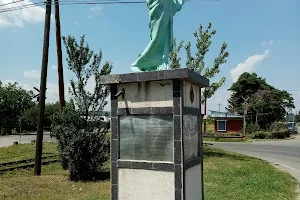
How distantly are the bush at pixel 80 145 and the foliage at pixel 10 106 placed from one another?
4346 cm

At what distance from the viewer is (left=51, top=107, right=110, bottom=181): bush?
438 inches

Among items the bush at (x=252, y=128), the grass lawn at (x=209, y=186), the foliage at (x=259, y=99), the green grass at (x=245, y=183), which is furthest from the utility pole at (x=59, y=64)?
the foliage at (x=259, y=99)

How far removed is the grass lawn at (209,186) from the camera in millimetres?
8891

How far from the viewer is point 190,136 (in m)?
6.07

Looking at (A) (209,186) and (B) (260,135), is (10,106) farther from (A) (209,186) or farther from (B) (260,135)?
(A) (209,186)

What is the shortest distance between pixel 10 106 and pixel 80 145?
150 ft

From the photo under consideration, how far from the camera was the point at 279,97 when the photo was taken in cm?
4491

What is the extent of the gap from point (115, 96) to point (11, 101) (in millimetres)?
51132

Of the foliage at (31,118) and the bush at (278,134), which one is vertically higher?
the foliage at (31,118)

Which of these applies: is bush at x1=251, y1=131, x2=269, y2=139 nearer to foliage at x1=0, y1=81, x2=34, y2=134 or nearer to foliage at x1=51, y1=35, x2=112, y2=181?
foliage at x1=51, y1=35, x2=112, y2=181

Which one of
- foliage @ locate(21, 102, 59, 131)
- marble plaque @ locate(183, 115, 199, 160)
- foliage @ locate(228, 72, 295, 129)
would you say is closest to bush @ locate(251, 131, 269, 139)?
foliage @ locate(228, 72, 295, 129)

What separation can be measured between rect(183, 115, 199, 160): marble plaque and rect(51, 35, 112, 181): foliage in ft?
18.1

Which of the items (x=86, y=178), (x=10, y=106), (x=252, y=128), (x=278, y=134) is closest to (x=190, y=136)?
(x=86, y=178)

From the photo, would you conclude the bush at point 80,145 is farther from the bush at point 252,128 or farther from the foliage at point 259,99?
the foliage at point 259,99
